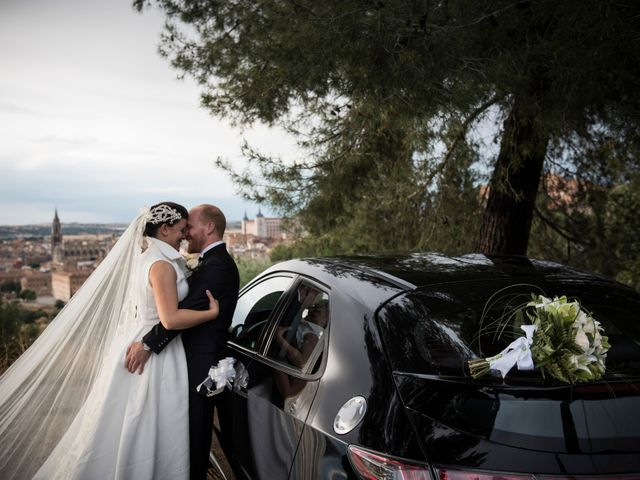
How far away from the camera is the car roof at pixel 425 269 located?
2.68 m

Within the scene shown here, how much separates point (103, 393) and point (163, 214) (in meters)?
1.07

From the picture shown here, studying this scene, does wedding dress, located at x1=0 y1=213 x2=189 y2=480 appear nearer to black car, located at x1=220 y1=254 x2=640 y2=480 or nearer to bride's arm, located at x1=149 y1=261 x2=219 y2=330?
bride's arm, located at x1=149 y1=261 x2=219 y2=330

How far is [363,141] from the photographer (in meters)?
8.34

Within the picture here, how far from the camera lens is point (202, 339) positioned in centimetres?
335

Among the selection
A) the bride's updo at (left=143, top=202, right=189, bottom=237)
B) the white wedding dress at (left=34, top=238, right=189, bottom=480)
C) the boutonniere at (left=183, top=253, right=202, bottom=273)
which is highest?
the bride's updo at (left=143, top=202, right=189, bottom=237)

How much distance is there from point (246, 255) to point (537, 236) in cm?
1056

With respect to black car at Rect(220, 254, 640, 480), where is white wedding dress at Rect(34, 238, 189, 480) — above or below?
below

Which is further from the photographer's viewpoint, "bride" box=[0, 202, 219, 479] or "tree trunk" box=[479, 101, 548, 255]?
"tree trunk" box=[479, 101, 548, 255]

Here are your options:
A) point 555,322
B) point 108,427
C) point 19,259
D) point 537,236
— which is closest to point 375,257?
point 555,322

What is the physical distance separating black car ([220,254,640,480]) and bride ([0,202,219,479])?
0.36 metres

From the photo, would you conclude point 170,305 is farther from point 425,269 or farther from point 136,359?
point 425,269

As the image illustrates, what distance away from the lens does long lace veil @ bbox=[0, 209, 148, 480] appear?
3.57 metres

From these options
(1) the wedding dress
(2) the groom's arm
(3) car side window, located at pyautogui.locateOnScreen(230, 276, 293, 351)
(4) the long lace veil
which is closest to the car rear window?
(3) car side window, located at pyautogui.locateOnScreen(230, 276, 293, 351)

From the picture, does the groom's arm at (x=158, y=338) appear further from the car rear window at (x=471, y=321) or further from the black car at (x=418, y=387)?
the car rear window at (x=471, y=321)
